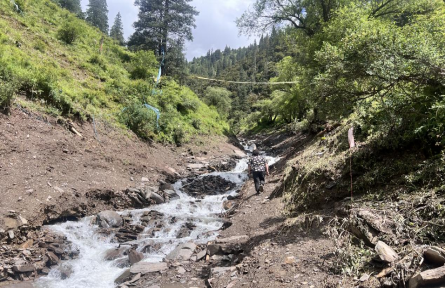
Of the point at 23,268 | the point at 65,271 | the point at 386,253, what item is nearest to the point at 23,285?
the point at 23,268

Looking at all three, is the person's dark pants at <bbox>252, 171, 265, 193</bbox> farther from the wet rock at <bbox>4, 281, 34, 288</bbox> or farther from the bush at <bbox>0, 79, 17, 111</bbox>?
the bush at <bbox>0, 79, 17, 111</bbox>

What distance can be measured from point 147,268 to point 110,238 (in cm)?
213

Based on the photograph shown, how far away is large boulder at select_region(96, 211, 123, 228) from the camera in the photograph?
7.91 meters

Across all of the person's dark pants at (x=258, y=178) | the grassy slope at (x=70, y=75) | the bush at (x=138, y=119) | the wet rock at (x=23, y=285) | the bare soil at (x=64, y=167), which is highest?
the grassy slope at (x=70, y=75)

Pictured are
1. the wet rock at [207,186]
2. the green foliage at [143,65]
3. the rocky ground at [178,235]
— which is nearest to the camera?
the rocky ground at [178,235]

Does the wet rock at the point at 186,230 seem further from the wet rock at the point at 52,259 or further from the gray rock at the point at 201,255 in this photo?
the wet rock at the point at 52,259

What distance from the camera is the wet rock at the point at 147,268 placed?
5852 millimetres

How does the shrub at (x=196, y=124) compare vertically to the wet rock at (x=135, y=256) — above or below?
above

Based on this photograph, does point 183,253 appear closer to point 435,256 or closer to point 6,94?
point 435,256

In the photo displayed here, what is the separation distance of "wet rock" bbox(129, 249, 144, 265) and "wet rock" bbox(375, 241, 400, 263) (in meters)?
5.49

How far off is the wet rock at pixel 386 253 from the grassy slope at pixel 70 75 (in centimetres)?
1162

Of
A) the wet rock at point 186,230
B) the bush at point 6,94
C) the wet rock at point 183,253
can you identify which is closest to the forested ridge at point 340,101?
the bush at point 6,94

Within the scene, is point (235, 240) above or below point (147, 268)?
above

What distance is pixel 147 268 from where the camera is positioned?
5.96 metres
